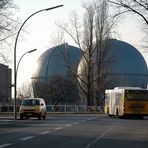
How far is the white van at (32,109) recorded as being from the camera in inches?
2001

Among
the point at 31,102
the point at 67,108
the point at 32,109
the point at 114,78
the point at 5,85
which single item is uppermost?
the point at 114,78

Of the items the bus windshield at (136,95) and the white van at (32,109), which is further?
the bus windshield at (136,95)

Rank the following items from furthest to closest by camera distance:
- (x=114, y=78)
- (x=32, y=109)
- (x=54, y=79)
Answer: (x=54, y=79), (x=114, y=78), (x=32, y=109)

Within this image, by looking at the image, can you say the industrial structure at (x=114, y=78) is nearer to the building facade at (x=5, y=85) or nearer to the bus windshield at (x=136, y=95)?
the building facade at (x=5, y=85)

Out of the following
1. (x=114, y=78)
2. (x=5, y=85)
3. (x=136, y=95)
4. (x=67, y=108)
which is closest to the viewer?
(x=136, y=95)

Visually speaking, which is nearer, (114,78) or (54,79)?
(114,78)

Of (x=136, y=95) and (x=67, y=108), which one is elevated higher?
(x=136, y=95)

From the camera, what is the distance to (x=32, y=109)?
50969mm

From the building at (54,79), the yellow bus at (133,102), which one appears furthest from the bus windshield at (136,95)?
the building at (54,79)

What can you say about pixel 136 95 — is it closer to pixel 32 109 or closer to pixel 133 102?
pixel 133 102

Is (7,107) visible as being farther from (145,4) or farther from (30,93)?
(145,4)

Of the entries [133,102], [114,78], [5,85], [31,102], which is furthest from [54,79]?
[31,102]

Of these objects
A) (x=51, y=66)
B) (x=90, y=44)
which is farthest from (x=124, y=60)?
(x=90, y=44)

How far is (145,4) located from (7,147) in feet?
49.7
